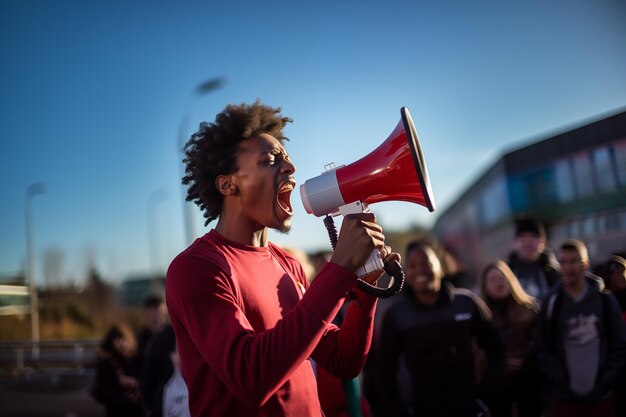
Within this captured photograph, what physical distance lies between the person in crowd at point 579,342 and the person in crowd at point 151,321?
12.3 feet

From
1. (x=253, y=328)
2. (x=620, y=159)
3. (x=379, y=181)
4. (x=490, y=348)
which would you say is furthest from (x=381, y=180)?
(x=620, y=159)

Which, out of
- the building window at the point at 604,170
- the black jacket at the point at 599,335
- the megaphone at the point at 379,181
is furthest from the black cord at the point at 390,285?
the building window at the point at 604,170

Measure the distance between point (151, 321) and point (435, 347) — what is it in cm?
329

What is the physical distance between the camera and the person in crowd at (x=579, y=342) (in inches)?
A: 150

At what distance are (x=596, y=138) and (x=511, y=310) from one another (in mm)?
5849

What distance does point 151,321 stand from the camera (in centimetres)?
551

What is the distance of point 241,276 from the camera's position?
156 cm

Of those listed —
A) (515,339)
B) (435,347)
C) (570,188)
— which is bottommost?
(515,339)

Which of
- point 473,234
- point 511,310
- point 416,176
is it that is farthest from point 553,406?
point 473,234

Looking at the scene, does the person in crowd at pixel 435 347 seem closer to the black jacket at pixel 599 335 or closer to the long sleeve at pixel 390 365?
the long sleeve at pixel 390 365

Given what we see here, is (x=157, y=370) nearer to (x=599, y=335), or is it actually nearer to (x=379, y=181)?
(x=379, y=181)

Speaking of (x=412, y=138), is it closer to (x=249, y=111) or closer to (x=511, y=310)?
(x=249, y=111)

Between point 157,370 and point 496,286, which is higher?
point 496,286

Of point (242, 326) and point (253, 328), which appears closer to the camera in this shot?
point (242, 326)
